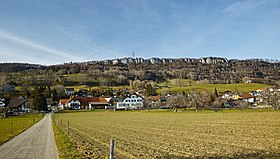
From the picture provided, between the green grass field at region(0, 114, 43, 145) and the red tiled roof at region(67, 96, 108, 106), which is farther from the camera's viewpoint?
the red tiled roof at region(67, 96, 108, 106)

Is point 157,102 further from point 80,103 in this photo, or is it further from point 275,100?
point 275,100

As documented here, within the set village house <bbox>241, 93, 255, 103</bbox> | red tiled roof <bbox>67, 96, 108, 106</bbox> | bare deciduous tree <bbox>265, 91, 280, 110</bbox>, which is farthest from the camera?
village house <bbox>241, 93, 255, 103</bbox>

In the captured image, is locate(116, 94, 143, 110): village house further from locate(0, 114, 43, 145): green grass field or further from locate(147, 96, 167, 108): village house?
locate(0, 114, 43, 145): green grass field

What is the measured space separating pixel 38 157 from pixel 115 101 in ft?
410

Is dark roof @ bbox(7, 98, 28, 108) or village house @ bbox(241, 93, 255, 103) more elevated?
dark roof @ bbox(7, 98, 28, 108)

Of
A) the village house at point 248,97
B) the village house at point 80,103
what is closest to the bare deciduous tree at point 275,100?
the village house at point 248,97

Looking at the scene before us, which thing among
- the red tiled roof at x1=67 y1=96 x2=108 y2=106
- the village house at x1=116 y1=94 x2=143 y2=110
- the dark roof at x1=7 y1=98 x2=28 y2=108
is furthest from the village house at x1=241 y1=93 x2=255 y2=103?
the dark roof at x1=7 y1=98 x2=28 y2=108

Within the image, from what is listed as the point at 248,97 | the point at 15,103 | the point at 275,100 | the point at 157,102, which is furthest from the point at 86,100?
the point at 275,100

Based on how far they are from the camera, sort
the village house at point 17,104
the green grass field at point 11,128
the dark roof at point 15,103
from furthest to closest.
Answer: the dark roof at point 15,103 < the village house at point 17,104 < the green grass field at point 11,128

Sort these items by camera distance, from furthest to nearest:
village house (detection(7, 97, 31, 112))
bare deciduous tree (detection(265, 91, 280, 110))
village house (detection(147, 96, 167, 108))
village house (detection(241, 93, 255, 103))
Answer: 1. village house (detection(241, 93, 255, 103))
2. village house (detection(147, 96, 167, 108))
3. village house (detection(7, 97, 31, 112))
4. bare deciduous tree (detection(265, 91, 280, 110))

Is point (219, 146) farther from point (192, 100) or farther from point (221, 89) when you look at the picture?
point (221, 89)

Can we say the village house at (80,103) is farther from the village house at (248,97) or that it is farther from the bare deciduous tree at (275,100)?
the bare deciduous tree at (275,100)

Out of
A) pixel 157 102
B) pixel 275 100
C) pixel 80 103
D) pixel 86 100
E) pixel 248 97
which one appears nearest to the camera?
pixel 275 100

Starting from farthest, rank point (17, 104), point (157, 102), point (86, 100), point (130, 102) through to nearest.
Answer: point (86, 100) < point (130, 102) < point (157, 102) < point (17, 104)
